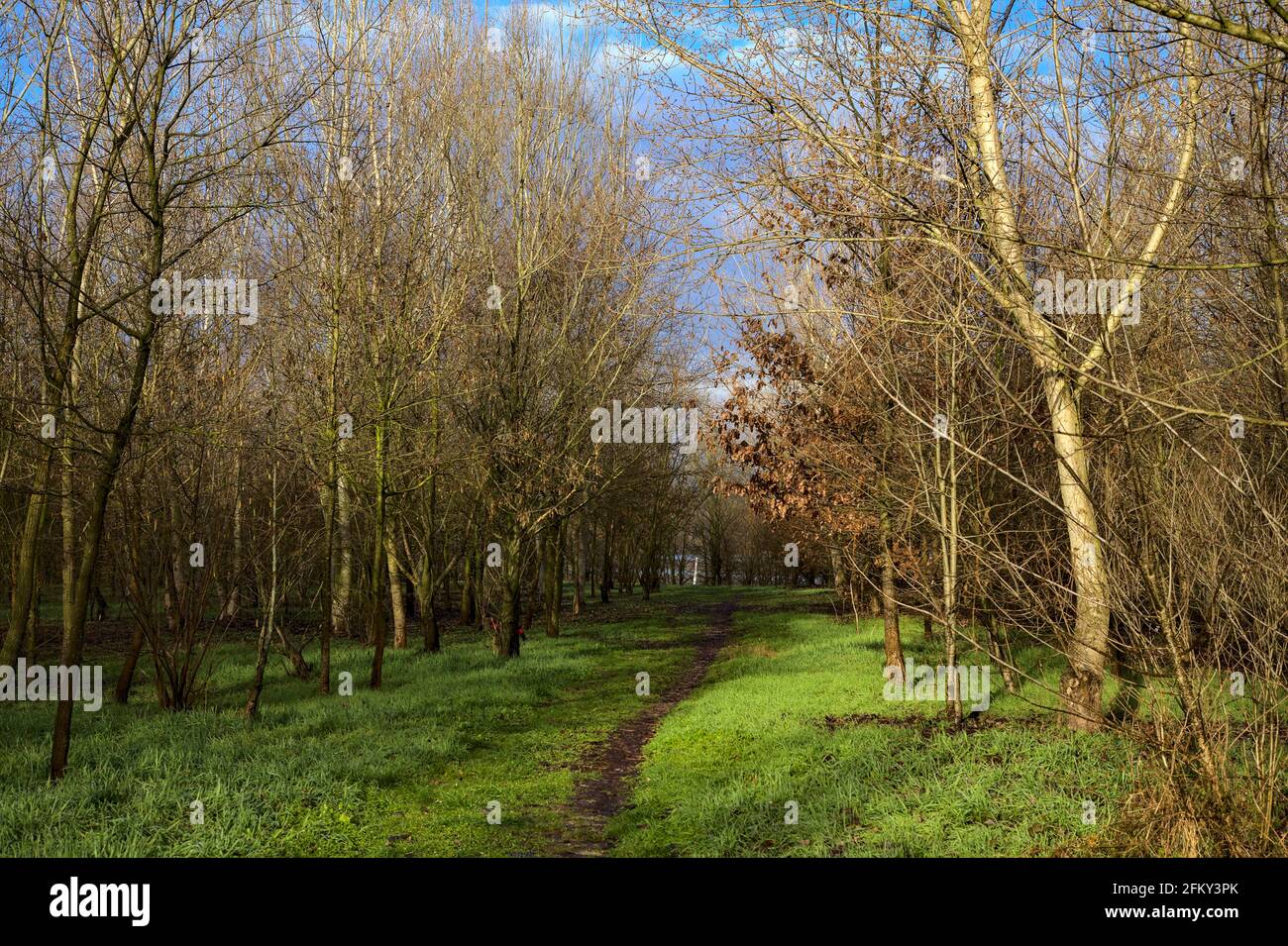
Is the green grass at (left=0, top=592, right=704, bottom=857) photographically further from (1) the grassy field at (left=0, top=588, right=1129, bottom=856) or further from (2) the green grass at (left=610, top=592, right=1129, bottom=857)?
(2) the green grass at (left=610, top=592, right=1129, bottom=857)

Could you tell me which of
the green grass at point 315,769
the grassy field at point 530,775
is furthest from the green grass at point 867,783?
the green grass at point 315,769

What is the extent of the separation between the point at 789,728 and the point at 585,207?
41.4ft

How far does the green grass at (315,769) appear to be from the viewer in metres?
6.38

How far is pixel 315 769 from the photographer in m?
7.84

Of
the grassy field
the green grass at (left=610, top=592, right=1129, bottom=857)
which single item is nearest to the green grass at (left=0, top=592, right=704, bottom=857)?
the grassy field

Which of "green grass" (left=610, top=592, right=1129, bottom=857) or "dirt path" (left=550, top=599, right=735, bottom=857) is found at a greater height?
"green grass" (left=610, top=592, right=1129, bottom=857)

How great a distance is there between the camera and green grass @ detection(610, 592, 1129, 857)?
19.6 ft

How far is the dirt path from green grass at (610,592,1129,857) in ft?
0.63

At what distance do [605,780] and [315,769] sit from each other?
252cm

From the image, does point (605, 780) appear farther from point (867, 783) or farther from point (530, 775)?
point (867, 783)

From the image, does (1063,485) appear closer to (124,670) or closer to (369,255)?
(369,255)

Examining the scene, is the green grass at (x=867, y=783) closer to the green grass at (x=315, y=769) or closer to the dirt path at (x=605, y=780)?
the dirt path at (x=605, y=780)

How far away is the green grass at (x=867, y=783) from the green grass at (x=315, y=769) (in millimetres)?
1081

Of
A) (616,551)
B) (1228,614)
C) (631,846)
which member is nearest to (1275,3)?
(1228,614)
